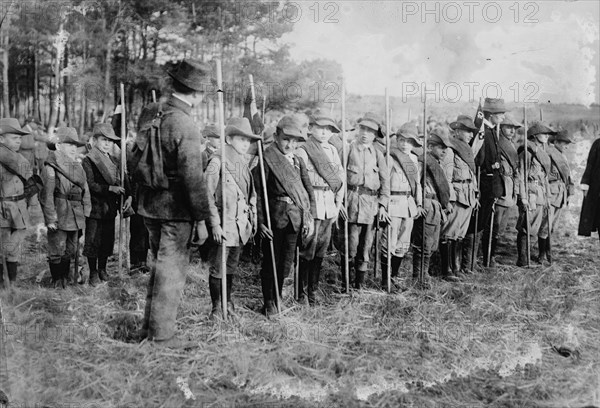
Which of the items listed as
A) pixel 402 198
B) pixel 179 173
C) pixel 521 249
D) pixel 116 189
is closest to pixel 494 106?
pixel 402 198

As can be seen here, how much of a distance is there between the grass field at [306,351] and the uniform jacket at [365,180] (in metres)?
0.97

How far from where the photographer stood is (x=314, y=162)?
19.3 feet

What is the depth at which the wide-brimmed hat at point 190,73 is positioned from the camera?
4258mm

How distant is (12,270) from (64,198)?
0.96 m

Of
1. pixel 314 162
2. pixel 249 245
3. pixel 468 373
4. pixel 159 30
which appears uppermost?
pixel 159 30

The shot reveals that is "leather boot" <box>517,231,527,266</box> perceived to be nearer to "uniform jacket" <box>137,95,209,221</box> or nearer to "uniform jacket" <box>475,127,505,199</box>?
"uniform jacket" <box>475,127,505,199</box>

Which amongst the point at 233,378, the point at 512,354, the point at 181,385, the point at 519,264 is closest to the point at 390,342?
the point at 512,354

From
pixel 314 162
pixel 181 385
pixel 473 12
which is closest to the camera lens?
pixel 181 385

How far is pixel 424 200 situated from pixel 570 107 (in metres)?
1.91

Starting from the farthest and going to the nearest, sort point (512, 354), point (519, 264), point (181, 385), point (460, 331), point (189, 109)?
point (519, 264) < point (460, 331) < point (512, 354) < point (189, 109) < point (181, 385)

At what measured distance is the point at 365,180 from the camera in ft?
20.7

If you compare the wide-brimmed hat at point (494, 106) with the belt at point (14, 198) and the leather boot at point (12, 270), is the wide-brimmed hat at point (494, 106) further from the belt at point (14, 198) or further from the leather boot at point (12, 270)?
the leather boot at point (12, 270)

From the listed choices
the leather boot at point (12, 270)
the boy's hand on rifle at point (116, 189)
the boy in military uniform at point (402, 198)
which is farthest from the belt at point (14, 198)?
the boy in military uniform at point (402, 198)

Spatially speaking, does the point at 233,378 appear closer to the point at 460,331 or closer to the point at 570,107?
the point at 460,331
